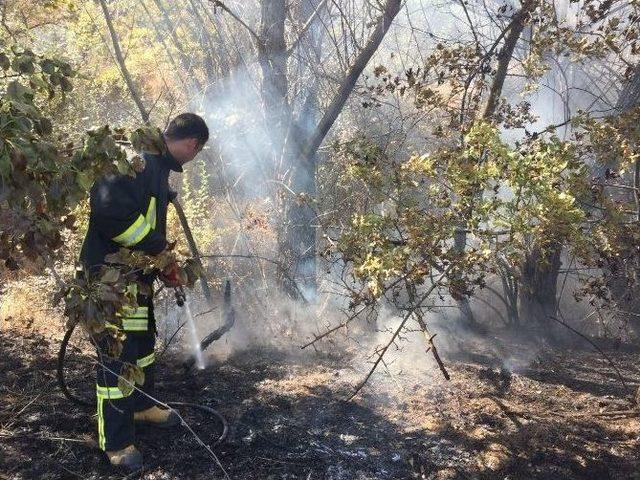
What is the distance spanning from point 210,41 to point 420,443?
467cm

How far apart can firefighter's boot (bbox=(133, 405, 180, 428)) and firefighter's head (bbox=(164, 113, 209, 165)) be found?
65.2 inches

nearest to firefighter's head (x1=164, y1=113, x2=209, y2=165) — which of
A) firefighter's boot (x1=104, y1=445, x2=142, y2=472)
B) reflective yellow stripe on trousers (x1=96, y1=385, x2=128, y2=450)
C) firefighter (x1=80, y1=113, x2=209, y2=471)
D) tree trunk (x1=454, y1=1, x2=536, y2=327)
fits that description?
firefighter (x1=80, y1=113, x2=209, y2=471)

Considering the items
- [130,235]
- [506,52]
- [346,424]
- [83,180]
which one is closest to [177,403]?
[346,424]

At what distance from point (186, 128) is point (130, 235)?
0.77 meters

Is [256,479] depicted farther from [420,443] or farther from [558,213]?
[558,213]

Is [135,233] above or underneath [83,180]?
underneath

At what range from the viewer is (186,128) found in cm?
343

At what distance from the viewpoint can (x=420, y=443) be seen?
11.7 feet

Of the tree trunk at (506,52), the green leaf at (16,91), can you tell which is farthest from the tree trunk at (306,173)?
the green leaf at (16,91)

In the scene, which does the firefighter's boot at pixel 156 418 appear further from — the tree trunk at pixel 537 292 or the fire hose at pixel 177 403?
the tree trunk at pixel 537 292

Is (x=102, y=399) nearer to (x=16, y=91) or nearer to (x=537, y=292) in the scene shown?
(x=16, y=91)

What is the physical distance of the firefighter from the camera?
119 inches

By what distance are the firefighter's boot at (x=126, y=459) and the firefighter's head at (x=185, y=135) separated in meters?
1.77

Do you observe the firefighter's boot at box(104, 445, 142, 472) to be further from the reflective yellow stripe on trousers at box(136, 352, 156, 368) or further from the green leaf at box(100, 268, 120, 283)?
the green leaf at box(100, 268, 120, 283)
